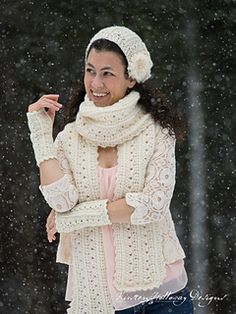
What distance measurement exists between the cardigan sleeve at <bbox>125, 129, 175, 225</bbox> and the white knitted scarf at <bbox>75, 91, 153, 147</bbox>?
0.09 m

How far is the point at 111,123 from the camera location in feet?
6.40

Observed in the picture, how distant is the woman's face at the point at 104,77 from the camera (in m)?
1.96

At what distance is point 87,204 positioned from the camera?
192 cm

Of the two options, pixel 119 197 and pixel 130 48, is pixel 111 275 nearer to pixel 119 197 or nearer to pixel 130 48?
pixel 119 197

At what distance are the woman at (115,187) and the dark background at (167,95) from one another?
1.66m

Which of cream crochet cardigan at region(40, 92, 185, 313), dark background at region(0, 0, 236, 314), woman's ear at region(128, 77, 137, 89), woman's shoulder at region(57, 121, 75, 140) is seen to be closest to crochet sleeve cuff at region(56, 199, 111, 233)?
cream crochet cardigan at region(40, 92, 185, 313)

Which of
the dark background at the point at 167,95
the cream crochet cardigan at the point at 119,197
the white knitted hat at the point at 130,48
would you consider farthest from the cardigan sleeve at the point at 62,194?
the dark background at the point at 167,95

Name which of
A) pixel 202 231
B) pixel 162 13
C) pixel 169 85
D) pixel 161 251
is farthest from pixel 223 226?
pixel 161 251

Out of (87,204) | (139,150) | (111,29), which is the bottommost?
(87,204)

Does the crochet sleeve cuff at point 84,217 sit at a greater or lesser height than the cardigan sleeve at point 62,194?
lesser

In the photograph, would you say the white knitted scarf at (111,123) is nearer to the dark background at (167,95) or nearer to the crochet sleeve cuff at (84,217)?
the crochet sleeve cuff at (84,217)

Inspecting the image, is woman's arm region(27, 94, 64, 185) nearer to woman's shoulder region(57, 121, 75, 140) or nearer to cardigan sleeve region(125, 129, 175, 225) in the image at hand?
woman's shoulder region(57, 121, 75, 140)

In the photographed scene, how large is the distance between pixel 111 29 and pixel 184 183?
1.79 m

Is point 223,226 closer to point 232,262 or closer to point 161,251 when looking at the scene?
point 232,262
